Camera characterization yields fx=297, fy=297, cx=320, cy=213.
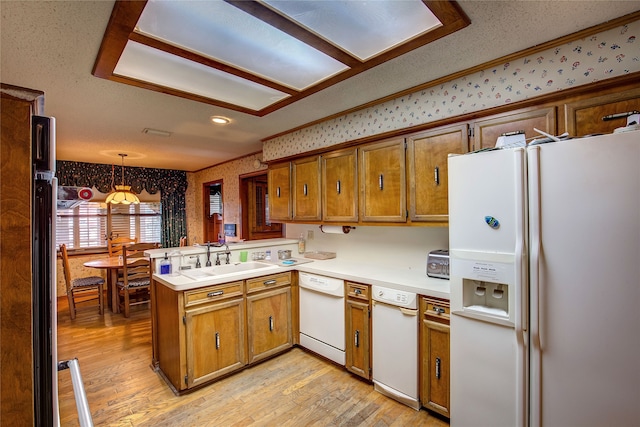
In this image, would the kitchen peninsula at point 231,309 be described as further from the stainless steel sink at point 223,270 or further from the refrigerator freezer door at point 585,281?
the refrigerator freezer door at point 585,281

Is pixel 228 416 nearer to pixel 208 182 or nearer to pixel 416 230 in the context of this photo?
Result: pixel 416 230

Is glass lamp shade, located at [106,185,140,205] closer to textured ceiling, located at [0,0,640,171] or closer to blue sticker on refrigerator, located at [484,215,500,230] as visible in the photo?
textured ceiling, located at [0,0,640,171]

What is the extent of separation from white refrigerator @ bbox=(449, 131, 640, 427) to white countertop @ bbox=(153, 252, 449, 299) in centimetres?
37

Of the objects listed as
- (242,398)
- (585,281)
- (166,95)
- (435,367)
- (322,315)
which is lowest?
(242,398)

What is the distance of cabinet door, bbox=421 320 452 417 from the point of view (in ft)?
6.44

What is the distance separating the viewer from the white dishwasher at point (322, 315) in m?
2.61

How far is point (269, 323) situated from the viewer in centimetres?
284

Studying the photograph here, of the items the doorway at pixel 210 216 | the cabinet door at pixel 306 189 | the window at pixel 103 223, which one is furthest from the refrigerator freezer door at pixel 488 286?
the window at pixel 103 223

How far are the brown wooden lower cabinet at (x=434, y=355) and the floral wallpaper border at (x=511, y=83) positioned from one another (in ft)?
4.66

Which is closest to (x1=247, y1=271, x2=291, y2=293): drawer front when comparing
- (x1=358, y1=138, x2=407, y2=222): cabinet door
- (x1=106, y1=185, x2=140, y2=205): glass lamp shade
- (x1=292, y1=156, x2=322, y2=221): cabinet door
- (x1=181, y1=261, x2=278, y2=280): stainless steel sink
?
(x1=181, y1=261, x2=278, y2=280): stainless steel sink

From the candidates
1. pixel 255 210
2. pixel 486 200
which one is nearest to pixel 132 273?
pixel 255 210

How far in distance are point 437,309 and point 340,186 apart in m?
1.42

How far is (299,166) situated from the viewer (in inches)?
132

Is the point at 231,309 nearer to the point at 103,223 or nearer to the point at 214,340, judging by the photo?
the point at 214,340
